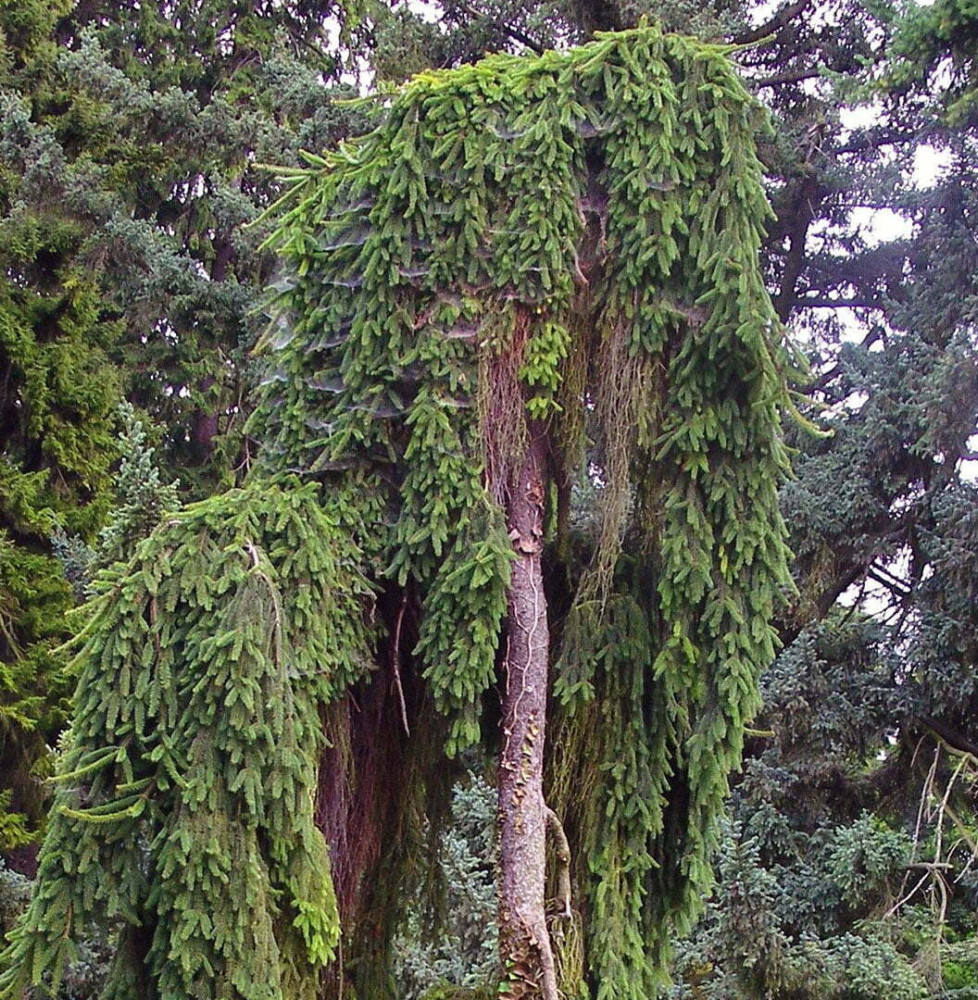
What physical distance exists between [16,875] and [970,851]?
621 cm

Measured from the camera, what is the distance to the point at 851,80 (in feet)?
24.6

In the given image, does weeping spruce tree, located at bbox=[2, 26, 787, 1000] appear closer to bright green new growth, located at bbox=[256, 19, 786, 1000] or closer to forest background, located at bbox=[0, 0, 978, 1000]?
bright green new growth, located at bbox=[256, 19, 786, 1000]

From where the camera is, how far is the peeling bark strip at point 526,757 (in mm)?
3830

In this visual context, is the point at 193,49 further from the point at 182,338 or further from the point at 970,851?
the point at 970,851

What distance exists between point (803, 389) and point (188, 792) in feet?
25.9

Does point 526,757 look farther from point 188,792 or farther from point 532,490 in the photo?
point 188,792

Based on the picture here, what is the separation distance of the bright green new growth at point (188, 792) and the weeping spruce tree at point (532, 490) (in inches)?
1.4

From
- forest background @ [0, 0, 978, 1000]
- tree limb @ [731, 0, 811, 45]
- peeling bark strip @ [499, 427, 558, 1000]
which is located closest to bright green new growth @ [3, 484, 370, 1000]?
peeling bark strip @ [499, 427, 558, 1000]

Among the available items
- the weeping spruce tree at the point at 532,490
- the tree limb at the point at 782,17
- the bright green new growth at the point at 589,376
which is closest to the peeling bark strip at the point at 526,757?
the weeping spruce tree at the point at 532,490

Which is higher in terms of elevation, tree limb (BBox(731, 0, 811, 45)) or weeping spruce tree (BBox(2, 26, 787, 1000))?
tree limb (BBox(731, 0, 811, 45))

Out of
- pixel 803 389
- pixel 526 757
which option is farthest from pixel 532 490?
pixel 803 389

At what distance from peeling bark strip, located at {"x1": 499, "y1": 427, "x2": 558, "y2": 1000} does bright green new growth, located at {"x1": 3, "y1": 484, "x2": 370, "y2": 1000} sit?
64cm

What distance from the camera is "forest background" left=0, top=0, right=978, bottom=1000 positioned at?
7.29 metres

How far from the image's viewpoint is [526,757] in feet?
13.3
